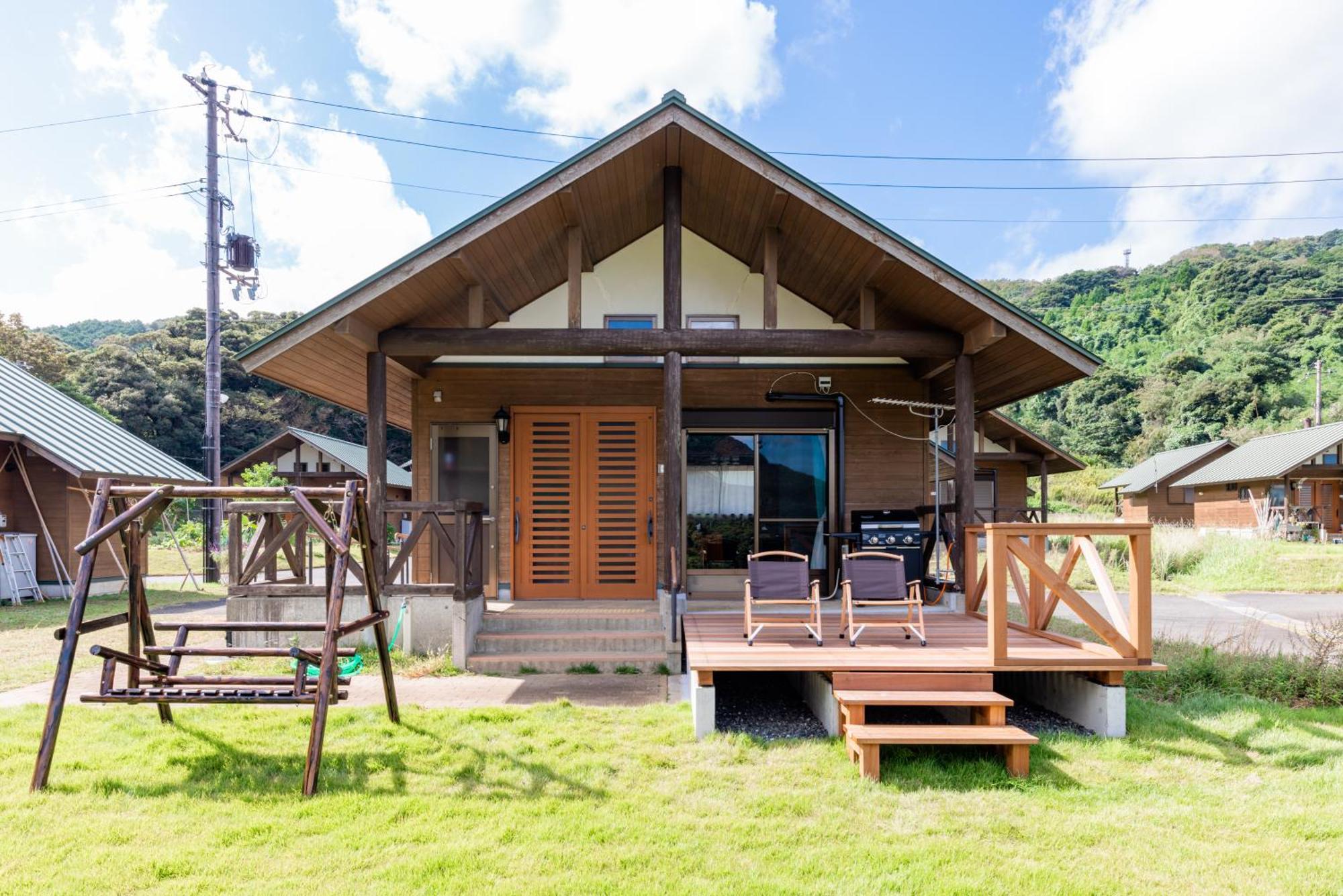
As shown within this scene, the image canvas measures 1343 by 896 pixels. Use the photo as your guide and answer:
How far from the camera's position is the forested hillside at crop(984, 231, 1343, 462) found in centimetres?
4475

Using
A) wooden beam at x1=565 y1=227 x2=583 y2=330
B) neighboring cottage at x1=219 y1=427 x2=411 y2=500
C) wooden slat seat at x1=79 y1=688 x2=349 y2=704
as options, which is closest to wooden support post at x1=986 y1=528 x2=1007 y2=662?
wooden beam at x1=565 y1=227 x2=583 y2=330

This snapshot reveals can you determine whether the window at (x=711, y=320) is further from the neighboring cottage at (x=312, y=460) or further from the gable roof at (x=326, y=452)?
the neighboring cottage at (x=312, y=460)

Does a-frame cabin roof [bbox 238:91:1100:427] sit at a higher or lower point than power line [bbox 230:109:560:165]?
lower

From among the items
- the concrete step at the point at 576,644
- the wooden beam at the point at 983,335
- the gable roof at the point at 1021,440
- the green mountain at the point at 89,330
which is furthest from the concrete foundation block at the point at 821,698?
the green mountain at the point at 89,330

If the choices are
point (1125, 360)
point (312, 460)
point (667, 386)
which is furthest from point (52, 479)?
point (1125, 360)

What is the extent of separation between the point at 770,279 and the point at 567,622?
3.81 metres

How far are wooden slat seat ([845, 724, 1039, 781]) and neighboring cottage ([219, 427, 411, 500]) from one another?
66.2ft

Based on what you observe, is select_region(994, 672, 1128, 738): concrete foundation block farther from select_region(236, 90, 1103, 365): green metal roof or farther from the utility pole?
the utility pole

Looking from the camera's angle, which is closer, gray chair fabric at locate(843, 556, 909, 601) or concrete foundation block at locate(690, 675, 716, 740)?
concrete foundation block at locate(690, 675, 716, 740)

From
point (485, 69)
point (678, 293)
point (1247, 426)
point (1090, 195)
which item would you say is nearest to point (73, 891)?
point (678, 293)

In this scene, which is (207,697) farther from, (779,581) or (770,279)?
(770,279)

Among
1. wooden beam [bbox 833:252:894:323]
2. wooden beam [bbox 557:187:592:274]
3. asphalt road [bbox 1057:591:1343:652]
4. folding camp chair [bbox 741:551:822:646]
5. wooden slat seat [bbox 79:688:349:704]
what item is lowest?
asphalt road [bbox 1057:591:1343:652]

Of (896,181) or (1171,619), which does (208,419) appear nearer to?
(1171,619)

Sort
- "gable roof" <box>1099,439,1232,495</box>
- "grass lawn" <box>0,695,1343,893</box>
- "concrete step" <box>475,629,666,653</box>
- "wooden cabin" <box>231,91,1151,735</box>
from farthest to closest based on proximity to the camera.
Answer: "gable roof" <box>1099,439,1232,495</box> → "concrete step" <box>475,629,666,653</box> → "wooden cabin" <box>231,91,1151,735</box> → "grass lawn" <box>0,695,1343,893</box>
